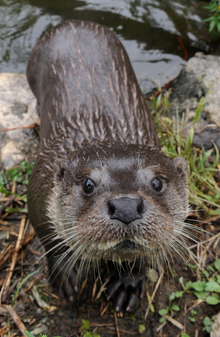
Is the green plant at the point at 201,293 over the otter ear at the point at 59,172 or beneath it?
beneath

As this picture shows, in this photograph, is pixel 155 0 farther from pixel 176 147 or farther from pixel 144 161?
pixel 144 161

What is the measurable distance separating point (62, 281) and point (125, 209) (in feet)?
3.56

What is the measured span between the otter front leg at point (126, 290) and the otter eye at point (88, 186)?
2.64ft

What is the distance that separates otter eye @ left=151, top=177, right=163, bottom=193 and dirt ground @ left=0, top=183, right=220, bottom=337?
2.25 ft

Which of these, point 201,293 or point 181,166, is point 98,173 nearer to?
point 181,166

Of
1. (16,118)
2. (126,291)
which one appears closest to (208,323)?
(126,291)

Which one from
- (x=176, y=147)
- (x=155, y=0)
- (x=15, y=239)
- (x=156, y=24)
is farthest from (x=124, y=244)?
(x=155, y=0)

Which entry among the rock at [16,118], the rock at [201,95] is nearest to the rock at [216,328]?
the rock at [201,95]

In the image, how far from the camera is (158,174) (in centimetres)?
154

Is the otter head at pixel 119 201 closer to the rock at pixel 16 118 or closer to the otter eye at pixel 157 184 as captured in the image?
the otter eye at pixel 157 184

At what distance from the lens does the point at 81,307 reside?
2.06m

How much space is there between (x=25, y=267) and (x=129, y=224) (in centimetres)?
126

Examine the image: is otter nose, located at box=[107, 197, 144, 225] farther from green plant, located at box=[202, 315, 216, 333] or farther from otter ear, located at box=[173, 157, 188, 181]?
green plant, located at box=[202, 315, 216, 333]

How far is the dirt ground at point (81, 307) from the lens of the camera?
6.37 ft
